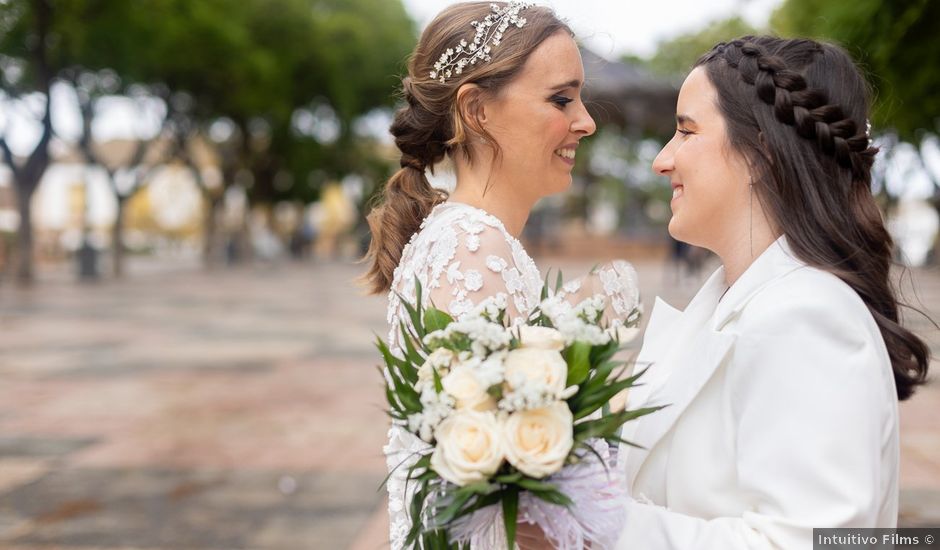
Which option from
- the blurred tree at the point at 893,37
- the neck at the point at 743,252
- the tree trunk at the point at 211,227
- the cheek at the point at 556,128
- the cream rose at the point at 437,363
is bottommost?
the tree trunk at the point at 211,227

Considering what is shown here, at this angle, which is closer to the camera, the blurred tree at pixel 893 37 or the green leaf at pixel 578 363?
the green leaf at pixel 578 363

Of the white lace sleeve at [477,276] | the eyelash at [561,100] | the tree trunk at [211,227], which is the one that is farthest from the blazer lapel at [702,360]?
the tree trunk at [211,227]

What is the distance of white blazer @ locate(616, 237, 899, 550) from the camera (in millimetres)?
1504

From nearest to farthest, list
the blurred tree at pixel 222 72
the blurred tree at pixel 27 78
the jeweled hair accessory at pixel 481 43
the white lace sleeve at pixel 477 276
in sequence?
the white lace sleeve at pixel 477 276
the jeweled hair accessory at pixel 481 43
the blurred tree at pixel 27 78
the blurred tree at pixel 222 72

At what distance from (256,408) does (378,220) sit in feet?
19.8

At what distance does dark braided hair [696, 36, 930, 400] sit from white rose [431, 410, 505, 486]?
717 millimetres

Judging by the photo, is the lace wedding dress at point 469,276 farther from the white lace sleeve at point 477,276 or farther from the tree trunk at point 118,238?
the tree trunk at point 118,238

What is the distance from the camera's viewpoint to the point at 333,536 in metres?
4.99

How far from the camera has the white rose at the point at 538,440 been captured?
1.51 m

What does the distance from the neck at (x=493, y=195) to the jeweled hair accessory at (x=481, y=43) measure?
0.27 meters

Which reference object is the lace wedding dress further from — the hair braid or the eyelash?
the hair braid

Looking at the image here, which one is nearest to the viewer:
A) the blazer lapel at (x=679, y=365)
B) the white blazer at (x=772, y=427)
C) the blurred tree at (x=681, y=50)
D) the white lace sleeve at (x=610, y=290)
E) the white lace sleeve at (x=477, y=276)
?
the white blazer at (x=772, y=427)

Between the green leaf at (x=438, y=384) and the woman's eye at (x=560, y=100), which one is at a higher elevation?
the woman's eye at (x=560, y=100)

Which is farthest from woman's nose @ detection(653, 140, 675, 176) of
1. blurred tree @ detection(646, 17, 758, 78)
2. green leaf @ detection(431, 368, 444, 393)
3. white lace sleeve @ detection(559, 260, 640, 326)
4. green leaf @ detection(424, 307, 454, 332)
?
blurred tree @ detection(646, 17, 758, 78)
